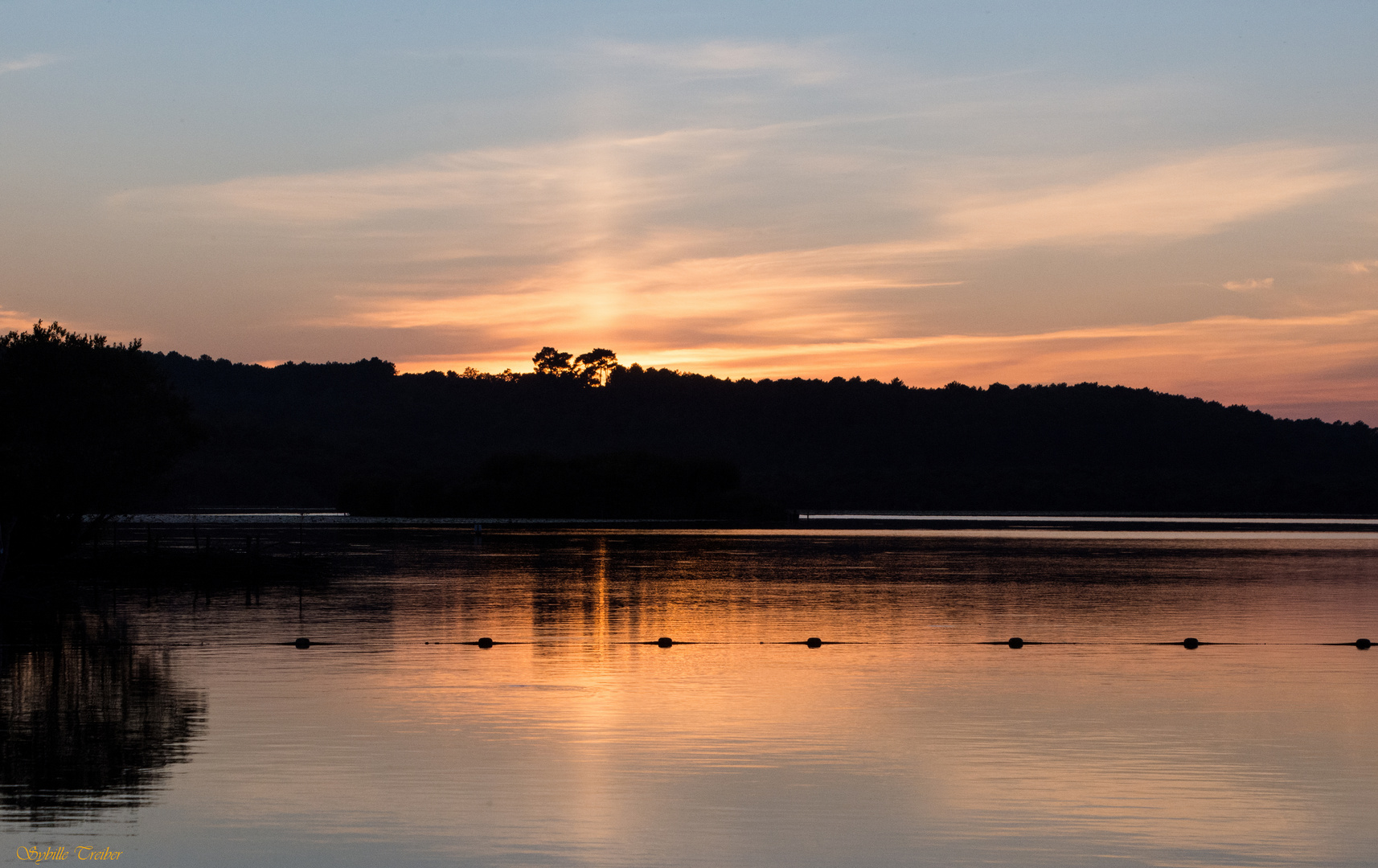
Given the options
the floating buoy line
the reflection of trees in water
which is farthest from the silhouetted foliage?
the floating buoy line

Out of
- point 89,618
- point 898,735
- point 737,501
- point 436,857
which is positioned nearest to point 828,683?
point 898,735

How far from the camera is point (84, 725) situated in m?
22.1

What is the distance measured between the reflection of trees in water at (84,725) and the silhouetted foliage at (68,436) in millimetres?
14656

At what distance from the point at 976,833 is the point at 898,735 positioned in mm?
6105

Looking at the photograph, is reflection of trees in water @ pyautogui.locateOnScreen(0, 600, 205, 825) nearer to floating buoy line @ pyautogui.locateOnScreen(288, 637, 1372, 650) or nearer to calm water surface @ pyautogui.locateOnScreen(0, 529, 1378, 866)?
calm water surface @ pyautogui.locateOnScreen(0, 529, 1378, 866)

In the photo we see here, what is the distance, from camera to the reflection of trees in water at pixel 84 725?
17.1m

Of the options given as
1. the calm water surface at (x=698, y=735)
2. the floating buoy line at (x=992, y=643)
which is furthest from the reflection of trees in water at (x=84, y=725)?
the floating buoy line at (x=992, y=643)

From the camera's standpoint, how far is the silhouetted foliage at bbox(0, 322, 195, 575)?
48.4 metres

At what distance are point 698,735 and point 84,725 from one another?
8.82 m

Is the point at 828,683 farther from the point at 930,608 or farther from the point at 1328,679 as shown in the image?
the point at 930,608

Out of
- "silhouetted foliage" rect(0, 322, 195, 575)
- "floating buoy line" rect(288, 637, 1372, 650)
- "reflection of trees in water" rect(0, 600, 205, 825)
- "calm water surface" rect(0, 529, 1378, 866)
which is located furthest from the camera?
"silhouetted foliage" rect(0, 322, 195, 575)

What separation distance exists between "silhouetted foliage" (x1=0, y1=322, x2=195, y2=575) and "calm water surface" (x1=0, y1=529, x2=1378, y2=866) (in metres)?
7.11

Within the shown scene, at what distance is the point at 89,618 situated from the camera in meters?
42.3

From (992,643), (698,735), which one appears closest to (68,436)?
(992,643)
